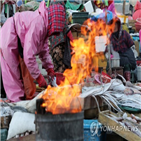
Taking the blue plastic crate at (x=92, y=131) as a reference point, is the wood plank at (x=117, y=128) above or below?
above

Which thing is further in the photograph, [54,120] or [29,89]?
[29,89]

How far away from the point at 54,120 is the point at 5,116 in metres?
1.57

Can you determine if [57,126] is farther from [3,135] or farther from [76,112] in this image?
[3,135]

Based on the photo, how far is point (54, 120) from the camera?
183cm

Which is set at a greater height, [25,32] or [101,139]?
[25,32]

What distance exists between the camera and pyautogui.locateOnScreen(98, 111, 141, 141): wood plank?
239 centimetres

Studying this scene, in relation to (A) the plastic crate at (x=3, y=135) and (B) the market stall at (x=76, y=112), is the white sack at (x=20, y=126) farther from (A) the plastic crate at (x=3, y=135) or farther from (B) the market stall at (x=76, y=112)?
(A) the plastic crate at (x=3, y=135)

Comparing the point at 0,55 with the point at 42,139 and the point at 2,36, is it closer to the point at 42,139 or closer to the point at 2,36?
the point at 2,36

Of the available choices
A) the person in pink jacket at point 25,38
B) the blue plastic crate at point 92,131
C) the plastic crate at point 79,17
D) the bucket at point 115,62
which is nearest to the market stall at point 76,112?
the blue plastic crate at point 92,131

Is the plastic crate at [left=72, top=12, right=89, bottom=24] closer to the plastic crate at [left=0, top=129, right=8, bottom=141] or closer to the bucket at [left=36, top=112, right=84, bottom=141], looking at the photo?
the plastic crate at [left=0, top=129, right=8, bottom=141]

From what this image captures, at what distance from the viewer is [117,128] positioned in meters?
2.58

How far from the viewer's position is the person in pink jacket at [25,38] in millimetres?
3561

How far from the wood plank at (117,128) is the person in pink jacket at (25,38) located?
1412 mm

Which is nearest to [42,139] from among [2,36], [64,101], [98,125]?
[64,101]
